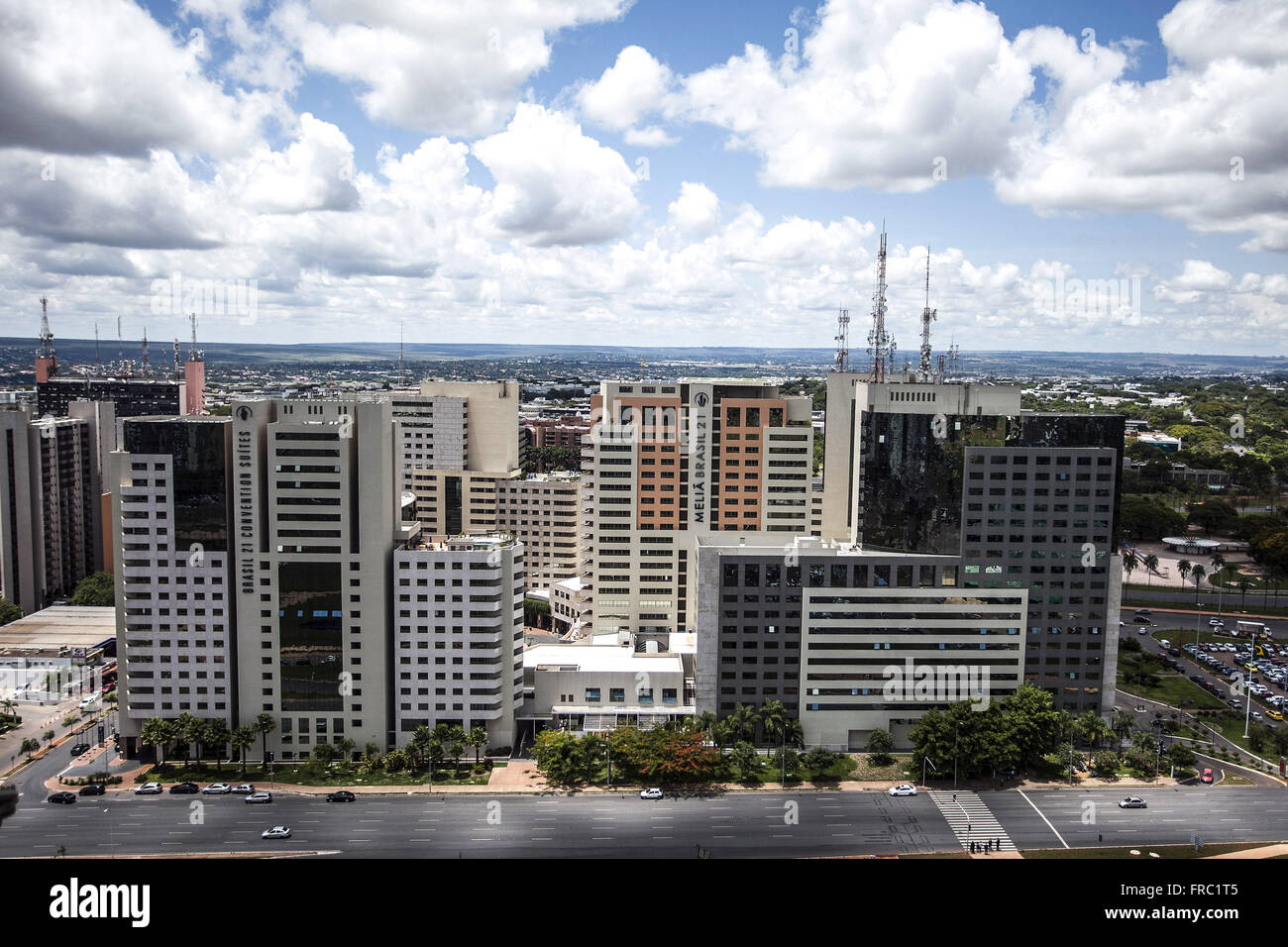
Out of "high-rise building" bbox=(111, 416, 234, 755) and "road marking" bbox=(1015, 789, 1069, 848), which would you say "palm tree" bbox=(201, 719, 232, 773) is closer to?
"high-rise building" bbox=(111, 416, 234, 755)

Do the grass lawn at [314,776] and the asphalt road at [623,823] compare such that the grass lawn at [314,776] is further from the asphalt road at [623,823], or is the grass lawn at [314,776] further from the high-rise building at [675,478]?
the high-rise building at [675,478]

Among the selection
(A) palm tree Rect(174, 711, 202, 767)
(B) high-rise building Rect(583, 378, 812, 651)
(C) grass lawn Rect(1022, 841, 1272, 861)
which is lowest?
(C) grass lawn Rect(1022, 841, 1272, 861)

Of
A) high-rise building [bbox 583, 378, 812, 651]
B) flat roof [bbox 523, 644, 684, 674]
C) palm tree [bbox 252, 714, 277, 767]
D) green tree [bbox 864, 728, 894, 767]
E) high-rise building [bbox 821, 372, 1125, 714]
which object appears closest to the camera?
palm tree [bbox 252, 714, 277, 767]

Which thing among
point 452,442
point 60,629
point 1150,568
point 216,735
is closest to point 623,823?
point 216,735

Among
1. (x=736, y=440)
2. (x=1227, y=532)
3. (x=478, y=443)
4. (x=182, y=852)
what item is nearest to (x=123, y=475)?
(x=182, y=852)

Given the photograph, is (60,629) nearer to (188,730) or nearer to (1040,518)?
(188,730)

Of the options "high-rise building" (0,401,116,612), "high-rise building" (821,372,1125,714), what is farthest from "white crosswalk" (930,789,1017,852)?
"high-rise building" (0,401,116,612)
